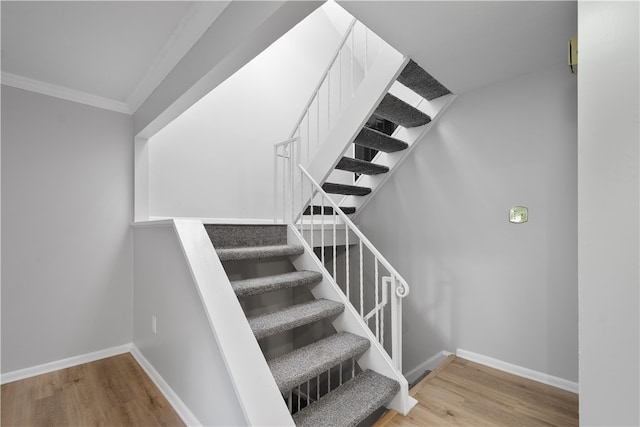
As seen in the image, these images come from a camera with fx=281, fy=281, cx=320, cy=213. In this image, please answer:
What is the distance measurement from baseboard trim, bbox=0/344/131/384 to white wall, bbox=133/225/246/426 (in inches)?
8.6

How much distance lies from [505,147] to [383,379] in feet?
5.84

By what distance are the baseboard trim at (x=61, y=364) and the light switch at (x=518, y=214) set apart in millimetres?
3229

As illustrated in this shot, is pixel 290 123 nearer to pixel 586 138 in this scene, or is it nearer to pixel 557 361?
pixel 586 138

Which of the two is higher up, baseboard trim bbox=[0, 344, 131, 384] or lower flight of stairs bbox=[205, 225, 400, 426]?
lower flight of stairs bbox=[205, 225, 400, 426]

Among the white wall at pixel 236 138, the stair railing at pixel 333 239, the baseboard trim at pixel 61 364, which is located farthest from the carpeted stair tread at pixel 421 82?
the baseboard trim at pixel 61 364

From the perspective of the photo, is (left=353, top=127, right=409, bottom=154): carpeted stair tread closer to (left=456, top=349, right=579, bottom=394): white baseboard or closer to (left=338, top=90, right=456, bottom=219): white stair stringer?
(left=338, top=90, right=456, bottom=219): white stair stringer

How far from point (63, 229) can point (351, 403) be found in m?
2.39

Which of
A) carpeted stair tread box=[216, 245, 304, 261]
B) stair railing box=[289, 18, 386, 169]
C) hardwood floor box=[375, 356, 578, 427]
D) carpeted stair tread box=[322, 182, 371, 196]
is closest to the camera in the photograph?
hardwood floor box=[375, 356, 578, 427]

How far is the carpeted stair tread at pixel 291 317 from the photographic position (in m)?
1.56

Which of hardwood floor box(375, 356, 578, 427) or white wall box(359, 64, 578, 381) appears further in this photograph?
white wall box(359, 64, 578, 381)

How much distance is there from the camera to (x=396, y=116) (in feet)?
7.40

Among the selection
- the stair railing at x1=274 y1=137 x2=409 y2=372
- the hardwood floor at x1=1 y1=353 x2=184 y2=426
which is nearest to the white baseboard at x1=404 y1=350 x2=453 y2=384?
the stair railing at x1=274 y1=137 x2=409 y2=372


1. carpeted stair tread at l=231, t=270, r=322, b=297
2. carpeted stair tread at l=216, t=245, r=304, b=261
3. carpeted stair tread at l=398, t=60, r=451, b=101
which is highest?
carpeted stair tread at l=398, t=60, r=451, b=101

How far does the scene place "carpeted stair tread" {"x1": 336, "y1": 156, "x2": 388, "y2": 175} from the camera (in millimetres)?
2389
